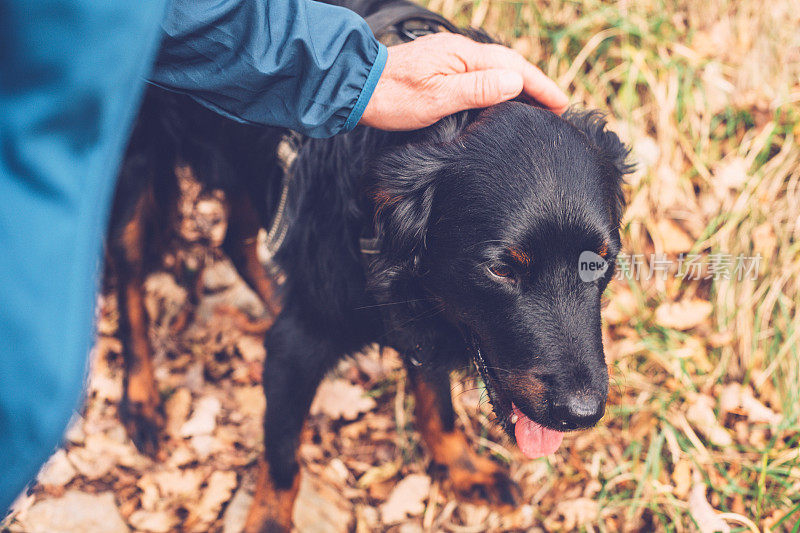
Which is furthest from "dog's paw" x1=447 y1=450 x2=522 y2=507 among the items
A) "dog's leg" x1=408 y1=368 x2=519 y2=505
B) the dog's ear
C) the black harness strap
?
the black harness strap

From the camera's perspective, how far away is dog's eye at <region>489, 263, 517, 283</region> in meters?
1.67

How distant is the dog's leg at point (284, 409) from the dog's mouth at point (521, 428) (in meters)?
0.64

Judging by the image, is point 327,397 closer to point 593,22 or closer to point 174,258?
point 174,258

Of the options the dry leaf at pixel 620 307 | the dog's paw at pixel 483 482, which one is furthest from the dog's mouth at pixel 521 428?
the dry leaf at pixel 620 307

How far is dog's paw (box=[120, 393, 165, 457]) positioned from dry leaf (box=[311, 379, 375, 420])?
2.49ft

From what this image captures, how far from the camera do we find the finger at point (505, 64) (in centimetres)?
166

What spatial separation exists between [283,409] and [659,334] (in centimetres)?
201

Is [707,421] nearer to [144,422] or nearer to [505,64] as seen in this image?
[505,64]

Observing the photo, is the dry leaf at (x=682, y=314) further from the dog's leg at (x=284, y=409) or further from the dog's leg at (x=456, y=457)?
the dog's leg at (x=284, y=409)

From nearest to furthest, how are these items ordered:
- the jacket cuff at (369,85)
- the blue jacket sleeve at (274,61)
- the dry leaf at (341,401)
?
the blue jacket sleeve at (274,61), the jacket cuff at (369,85), the dry leaf at (341,401)

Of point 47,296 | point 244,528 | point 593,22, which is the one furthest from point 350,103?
point 593,22

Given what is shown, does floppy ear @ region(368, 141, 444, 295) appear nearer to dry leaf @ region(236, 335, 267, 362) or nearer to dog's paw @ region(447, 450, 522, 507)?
dog's paw @ region(447, 450, 522, 507)

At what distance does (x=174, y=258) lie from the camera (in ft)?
11.3

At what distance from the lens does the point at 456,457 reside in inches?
107
